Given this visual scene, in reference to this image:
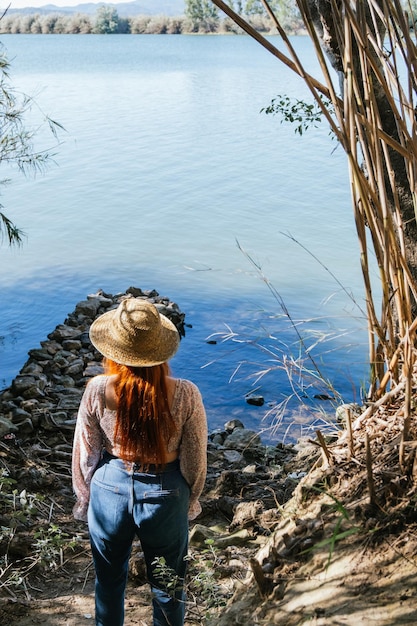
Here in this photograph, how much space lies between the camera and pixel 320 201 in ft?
48.0

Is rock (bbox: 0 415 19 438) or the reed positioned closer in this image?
the reed

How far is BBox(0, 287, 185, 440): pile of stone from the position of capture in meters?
5.73

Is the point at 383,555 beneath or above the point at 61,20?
beneath

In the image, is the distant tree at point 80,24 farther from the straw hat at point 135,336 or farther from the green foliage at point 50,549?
the straw hat at point 135,336

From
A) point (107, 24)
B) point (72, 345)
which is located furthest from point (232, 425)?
point (107, 24)

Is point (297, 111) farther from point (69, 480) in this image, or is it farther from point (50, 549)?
point (50, 549)

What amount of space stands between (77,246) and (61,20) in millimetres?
40755

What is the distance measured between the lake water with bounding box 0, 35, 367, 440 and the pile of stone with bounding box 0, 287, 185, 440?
14.7 inches

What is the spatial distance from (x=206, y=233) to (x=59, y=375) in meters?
6.03

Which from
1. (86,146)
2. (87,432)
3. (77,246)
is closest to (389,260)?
(87,432)

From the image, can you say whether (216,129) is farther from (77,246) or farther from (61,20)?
(61,20)

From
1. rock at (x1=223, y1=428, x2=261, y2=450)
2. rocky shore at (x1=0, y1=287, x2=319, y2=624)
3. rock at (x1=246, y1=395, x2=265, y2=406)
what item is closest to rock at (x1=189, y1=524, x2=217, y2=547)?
rocky shore at (x1=0, y1=287, x2=319, y2=624)

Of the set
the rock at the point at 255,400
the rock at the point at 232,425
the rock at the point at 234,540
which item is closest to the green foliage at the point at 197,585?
the rock at the point at 234,540

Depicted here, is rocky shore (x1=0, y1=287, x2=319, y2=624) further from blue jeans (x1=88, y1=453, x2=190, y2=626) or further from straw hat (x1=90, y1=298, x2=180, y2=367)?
straw hat (x1=90, y1=298, x2=180, y2=367)
